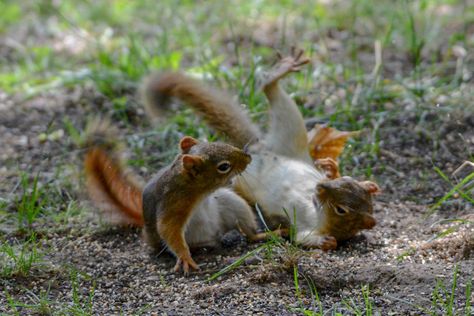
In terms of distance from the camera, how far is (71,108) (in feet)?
19.3

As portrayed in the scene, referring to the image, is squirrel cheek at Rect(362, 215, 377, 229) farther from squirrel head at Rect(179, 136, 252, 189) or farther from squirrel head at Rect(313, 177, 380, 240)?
squirrel head at Rect(179, 136, 252, 189)

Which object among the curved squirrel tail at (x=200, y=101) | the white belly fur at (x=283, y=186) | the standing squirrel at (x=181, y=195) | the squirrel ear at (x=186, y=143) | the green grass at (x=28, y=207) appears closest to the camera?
the standing squirrel at (x=181, y=195)

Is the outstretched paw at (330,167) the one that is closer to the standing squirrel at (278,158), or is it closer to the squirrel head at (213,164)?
the standing squirrel at (278,158)

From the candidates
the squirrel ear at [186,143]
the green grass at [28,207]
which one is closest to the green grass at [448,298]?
the squirrel ear at [186,143]

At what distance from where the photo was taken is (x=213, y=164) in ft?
12.3

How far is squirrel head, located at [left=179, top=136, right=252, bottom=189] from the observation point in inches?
147

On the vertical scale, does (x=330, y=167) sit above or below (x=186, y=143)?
below

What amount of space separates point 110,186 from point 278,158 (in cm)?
85

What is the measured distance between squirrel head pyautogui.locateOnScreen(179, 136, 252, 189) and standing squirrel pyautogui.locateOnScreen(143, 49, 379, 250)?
0.34 metres

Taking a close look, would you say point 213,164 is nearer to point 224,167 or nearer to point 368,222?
point 224,167

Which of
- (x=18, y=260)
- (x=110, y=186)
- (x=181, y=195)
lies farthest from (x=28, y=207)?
(x=181, y=195)

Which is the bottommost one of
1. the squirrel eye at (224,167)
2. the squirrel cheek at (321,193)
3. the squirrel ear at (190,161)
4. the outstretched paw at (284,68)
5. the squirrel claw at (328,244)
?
the squirrel claw at (328,244)

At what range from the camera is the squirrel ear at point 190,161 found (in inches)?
145

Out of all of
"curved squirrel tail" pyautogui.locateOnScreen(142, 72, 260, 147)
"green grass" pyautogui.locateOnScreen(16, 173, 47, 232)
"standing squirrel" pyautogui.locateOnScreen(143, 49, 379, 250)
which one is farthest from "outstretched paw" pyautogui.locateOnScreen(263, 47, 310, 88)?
"green grass" pyautogui.locateOnScreen(16, 173, 47, 232)
